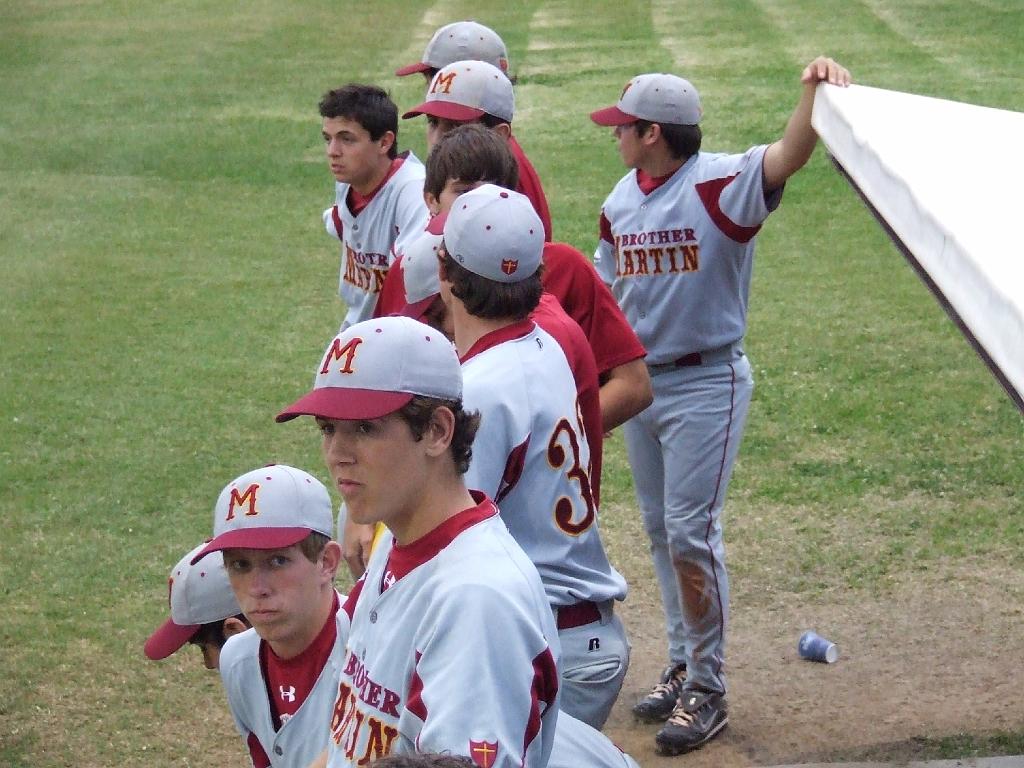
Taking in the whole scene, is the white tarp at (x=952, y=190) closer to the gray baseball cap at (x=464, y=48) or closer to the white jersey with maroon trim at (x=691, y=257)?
the white jersey with maroon trim at (x=691, y=257)

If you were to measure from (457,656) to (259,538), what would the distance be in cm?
98

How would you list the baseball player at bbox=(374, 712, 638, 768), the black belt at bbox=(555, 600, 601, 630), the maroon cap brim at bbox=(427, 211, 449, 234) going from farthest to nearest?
the maroon cap brim at bbox=(427, 211, 449, 234) → the black belt at bbox=(555, 600, 601, 630) → the baseball player at bbox=(374, 712, 638, 768)

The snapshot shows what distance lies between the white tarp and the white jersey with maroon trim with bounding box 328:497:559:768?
0.81 m

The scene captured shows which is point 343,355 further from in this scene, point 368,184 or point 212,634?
point 368,184

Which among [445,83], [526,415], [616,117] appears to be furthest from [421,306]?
[616,117]

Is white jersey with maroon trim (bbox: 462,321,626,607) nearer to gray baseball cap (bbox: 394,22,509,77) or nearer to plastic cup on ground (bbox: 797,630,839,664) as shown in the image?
plastic cup on ground (bbox: 797,630,839,664)

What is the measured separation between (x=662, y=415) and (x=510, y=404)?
1.96 m

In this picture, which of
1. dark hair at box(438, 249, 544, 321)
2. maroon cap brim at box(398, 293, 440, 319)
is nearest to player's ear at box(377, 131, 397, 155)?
maroon cap brim at box(398, 293, 440, 319)

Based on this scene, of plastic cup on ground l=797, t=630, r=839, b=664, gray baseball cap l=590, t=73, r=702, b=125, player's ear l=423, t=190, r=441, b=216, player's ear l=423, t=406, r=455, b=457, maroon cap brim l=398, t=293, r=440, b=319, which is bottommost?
plastic cup on ground l=797, t=630, r=839, b=664

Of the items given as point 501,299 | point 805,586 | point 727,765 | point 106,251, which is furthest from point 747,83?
point 501,299

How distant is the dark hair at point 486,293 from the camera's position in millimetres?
3223

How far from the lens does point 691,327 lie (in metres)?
5.00

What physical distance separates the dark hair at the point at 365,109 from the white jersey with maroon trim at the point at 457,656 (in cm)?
306

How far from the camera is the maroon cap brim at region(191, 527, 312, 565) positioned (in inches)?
125
